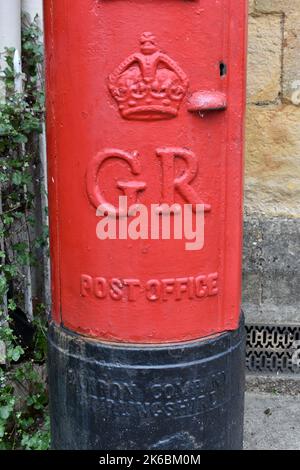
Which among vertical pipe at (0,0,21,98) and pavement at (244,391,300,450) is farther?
pavement at (244,391,300,450)

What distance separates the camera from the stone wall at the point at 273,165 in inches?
109

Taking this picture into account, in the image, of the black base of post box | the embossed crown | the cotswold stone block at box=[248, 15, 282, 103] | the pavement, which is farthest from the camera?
the cotswold stone block at box=[248, 15, 282, 103]

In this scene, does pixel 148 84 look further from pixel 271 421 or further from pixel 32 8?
pixel 271 421

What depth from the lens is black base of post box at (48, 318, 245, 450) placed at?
1713 mm

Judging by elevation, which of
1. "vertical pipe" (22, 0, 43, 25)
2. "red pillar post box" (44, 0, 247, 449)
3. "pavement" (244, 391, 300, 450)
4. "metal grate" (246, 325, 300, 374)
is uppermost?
"vertical pipe" (22, 0, 43, 25)

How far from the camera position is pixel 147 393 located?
1.71 metres

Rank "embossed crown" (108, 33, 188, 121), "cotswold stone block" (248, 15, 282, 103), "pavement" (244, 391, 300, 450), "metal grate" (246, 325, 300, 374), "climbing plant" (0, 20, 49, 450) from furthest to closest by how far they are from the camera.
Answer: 1. "metal grate" (246, 325, 300, 374)
2. "cotswold stone block" (248, 15, 282, 103)
3. "pavement" (244, 391, 300, 450)
4. "climbing plant" (0, 20, 49, 450)
5. "embossed crown" (108, 33, 188, 121)

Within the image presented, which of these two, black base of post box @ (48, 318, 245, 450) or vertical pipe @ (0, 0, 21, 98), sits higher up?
vertical pipe @ (0, 0, 21, 98)

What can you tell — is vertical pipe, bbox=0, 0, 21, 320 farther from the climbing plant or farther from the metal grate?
the metal grate

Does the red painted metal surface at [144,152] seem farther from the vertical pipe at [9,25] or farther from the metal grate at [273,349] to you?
the metal grate at [273,349]

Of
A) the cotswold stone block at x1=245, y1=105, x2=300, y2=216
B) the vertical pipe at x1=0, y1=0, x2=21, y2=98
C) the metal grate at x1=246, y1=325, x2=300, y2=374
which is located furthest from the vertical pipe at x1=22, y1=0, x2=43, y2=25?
the metal grate at x1=246, y1=325, x2=300, y2=374

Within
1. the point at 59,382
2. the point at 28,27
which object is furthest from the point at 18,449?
the point at 28,27

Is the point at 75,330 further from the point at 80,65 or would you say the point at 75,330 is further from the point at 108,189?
the point at 80,65

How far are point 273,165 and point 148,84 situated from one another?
146 cm
